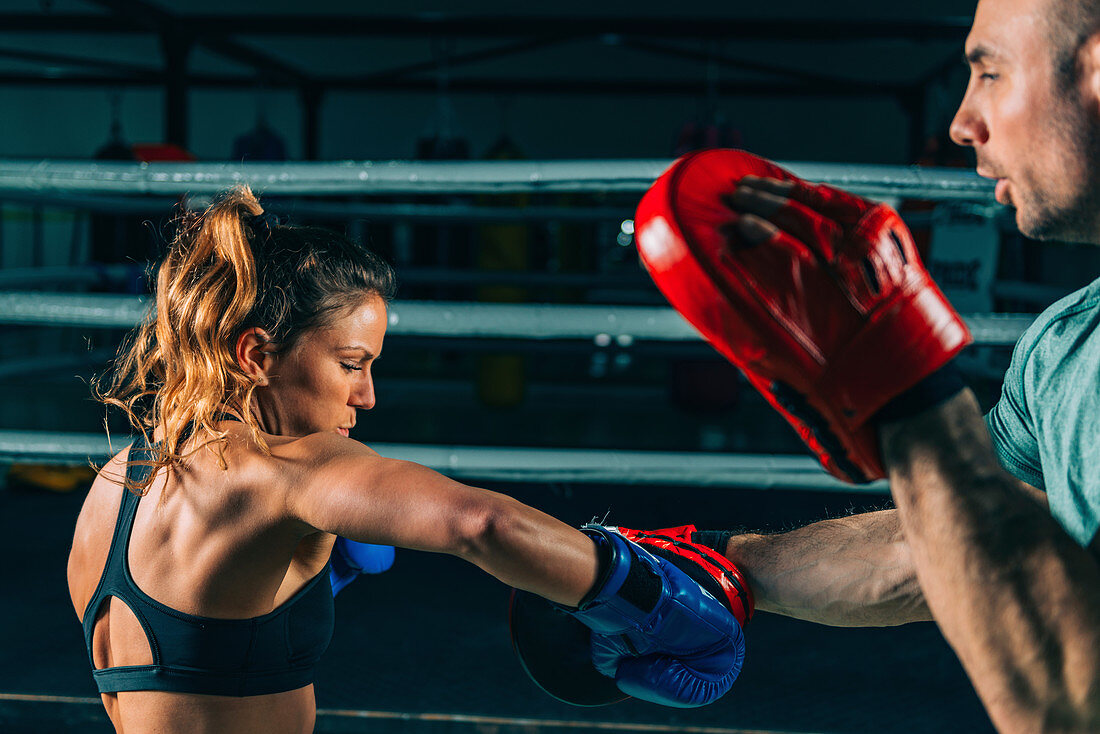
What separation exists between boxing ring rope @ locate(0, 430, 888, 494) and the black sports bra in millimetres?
567

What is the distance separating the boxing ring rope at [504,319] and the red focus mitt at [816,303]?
0.94m

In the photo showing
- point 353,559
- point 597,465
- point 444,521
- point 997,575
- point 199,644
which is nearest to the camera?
point 997,575

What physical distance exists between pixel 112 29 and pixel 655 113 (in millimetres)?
5858

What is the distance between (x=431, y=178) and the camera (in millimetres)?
1709

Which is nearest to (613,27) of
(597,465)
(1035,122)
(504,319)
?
(504,319)

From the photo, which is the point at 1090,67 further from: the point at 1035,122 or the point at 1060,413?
the point at 1060,413

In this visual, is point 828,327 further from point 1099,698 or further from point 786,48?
point 786,48

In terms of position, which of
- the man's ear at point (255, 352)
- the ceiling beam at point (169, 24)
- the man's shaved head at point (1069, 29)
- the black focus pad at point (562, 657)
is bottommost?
the black focus pad at point (562, 657)

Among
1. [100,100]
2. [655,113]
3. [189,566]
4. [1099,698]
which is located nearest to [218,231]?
[189,566]

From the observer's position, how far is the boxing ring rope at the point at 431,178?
1.67 m

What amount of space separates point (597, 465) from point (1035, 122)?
1095mm

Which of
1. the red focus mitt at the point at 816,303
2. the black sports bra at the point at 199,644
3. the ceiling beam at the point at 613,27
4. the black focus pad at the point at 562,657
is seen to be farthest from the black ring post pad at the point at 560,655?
the ceiling beam at the point at 613,27

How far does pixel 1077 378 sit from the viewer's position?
2.61 feet

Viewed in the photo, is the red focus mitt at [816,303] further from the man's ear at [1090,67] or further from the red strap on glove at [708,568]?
the red strap on glove at [708,568]
